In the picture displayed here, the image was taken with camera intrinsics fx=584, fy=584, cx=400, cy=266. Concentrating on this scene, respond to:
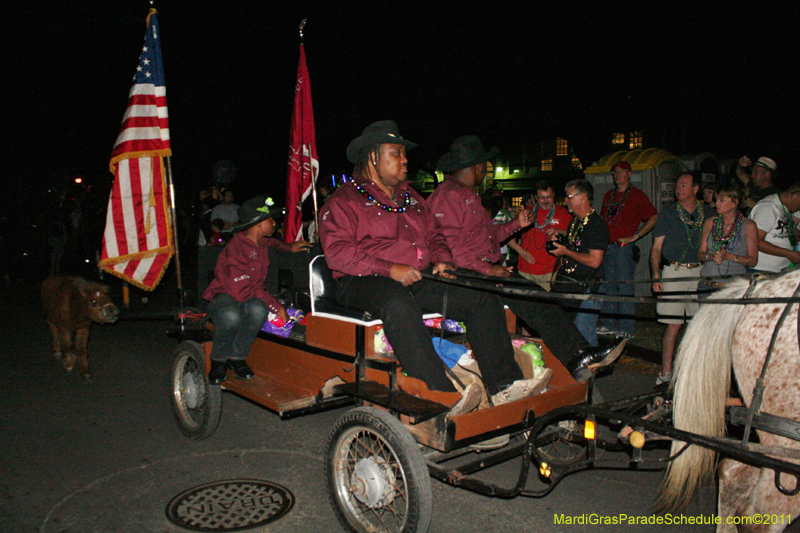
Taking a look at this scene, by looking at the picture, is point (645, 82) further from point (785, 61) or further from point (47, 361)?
point (47, 361)

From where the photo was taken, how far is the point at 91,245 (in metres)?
17.2

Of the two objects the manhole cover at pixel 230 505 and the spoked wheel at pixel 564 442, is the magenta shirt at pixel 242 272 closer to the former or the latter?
the manhole cover at pixel 230 505

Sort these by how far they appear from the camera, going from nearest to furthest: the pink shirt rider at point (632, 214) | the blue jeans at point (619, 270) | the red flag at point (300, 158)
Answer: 1. the red flag at point (300, 158)
2. the blue jeans at point (619, 270)
3. the pink shirt rider at point (632, 214)

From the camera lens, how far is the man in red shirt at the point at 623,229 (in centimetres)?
799

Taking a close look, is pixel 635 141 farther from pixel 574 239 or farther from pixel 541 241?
pixel 574 239

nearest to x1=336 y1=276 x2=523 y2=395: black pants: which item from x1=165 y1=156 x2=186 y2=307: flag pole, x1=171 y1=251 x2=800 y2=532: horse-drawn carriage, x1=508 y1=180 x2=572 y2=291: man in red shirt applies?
x1=171 y1=251 x2=800 y2=532: horse-drawn carriage

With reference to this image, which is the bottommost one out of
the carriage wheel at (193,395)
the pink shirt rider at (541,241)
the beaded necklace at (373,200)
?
the carriage wheel at (193,395)

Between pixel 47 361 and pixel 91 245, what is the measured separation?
10314 millimetres

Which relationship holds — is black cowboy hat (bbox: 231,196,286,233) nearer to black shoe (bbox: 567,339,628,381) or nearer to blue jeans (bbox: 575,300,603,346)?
black shoe (bbox: 567,339,628,381)

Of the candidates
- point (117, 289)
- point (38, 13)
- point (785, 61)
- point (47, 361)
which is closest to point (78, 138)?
point (38, 13)

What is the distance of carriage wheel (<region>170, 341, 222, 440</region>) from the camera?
16.3ft

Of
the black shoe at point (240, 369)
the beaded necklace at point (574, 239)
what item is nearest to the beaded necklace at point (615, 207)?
the beaded necklace at point (574, 239)

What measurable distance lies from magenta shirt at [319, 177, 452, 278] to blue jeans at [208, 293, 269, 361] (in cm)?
101

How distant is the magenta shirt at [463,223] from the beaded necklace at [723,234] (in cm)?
238
